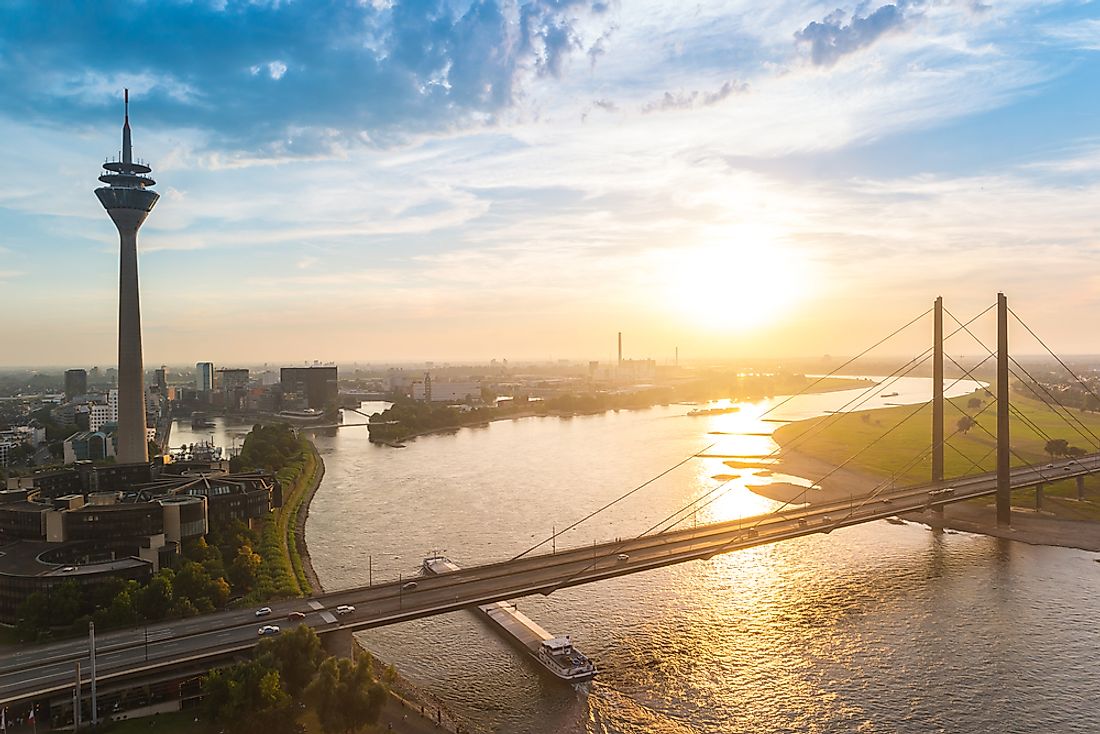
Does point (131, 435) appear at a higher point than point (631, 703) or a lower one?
higher

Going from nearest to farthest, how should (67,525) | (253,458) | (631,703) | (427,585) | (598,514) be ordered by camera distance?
(631,703)
(427,585)
(67,525)
(598,514)
(253,458)

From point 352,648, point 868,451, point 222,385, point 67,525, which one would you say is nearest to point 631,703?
point 352,648

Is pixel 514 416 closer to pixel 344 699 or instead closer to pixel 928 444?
pixel 928 444

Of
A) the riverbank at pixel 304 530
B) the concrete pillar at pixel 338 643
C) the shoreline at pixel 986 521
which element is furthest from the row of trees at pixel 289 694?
the shoreline at pixel 986 521

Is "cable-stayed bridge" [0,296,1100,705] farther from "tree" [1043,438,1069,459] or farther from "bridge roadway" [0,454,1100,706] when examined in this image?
"tree" [1043,438,1069,459]

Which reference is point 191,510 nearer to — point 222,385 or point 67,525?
point 67,525

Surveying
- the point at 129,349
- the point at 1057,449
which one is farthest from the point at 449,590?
the point at 1057,449
